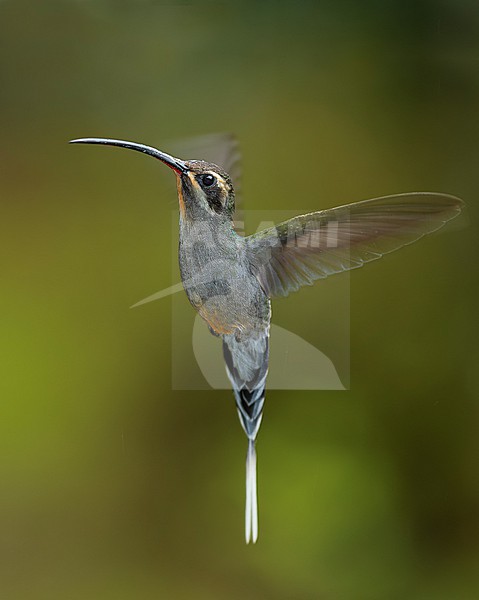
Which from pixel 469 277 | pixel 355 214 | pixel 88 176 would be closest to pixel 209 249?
pixel 355 214

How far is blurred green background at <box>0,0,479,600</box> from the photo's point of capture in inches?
26.8

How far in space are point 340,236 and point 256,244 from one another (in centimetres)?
5

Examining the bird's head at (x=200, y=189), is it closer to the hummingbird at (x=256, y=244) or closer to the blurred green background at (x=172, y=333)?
the hummingbird at (x=256, y=244)

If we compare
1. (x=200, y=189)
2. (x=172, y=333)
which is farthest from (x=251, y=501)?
(x=200, y=189)

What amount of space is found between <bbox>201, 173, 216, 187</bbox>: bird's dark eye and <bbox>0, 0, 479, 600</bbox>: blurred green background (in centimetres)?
28

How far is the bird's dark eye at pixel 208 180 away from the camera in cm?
37

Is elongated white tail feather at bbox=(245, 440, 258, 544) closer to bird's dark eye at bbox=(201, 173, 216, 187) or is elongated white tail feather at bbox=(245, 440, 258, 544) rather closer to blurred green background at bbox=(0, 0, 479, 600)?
blurred green background at bbox=(0, 0, 479, 600)

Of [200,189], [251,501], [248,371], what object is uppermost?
[200,189]

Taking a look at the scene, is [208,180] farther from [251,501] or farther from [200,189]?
[251,501]

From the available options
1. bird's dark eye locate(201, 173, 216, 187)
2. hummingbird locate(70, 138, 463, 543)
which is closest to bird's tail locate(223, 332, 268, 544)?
hummingbird locate(70, 138, 463, 543)

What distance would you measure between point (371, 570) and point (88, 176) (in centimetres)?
53

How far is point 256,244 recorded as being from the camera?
0.41 m

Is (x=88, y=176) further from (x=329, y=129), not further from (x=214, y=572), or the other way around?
(x=214, y=572)

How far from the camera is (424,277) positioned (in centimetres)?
73
